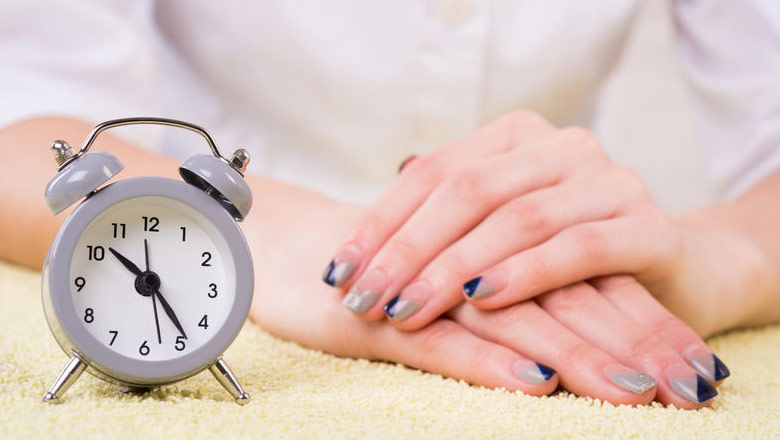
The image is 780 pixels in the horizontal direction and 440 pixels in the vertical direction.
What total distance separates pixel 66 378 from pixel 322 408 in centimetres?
18

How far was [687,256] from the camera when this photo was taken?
90 cm

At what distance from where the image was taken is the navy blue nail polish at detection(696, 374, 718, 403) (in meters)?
0.67

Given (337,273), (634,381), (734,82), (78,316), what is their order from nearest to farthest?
(78,316)
(634,381)
(337,273)
(734,82)

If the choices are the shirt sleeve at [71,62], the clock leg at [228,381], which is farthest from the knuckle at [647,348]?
the shirt sleeve at [71,62]

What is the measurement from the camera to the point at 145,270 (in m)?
0.59

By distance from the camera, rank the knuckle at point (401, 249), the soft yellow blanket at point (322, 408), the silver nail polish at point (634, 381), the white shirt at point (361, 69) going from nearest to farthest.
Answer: the soft yellow blanket at point (322, 408) < the silver nail polish at point (634, 381) < the knuckle at point (401, 249) < the white shirt at point (361, 69)

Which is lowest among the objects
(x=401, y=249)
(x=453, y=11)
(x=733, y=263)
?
(x=733, y=263)

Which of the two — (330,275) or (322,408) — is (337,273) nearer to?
(330,275)

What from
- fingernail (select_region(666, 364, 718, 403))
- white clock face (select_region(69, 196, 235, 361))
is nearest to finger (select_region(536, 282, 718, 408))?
fingernail (select_region(666, 364, 718, 403))

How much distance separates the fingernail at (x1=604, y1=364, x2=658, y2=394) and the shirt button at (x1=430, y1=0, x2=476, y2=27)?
2.28 ft

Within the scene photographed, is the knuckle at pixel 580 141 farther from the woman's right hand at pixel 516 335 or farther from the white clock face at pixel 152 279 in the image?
the white clock face at pixel 152 279

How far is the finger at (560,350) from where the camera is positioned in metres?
0.66

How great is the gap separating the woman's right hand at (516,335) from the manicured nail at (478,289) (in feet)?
0.10

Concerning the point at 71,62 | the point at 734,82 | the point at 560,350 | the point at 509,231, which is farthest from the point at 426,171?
the point at 734,82
